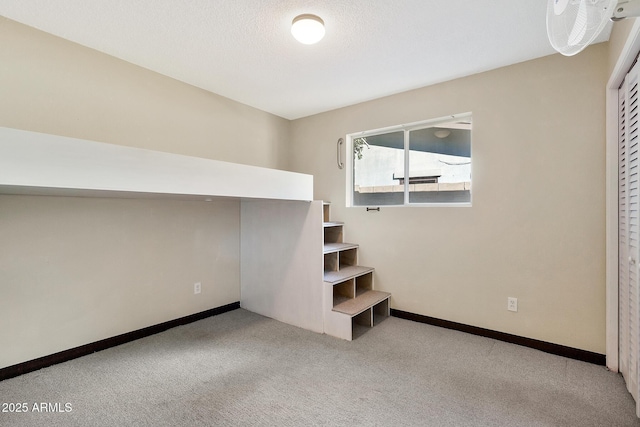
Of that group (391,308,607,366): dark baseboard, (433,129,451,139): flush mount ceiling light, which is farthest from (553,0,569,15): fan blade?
(391,308,607,366): dark baseboard

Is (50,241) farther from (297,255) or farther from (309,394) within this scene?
(309,394)

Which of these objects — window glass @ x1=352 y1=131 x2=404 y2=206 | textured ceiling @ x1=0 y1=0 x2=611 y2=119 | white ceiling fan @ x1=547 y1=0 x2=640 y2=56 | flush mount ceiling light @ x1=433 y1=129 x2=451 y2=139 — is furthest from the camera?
window glass @ x1=352 y1=131 x2=404 y2=206

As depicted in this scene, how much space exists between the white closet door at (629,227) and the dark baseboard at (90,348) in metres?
3.31

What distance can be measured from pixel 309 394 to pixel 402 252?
5.56 ft

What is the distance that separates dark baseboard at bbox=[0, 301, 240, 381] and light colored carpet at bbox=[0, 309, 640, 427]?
7 centimetres

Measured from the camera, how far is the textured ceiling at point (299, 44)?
5.88ft

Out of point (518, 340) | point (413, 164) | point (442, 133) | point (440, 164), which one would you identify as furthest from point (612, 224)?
point (413, 164)

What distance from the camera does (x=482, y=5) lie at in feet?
5.79

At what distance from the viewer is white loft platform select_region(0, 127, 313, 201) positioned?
1300mm

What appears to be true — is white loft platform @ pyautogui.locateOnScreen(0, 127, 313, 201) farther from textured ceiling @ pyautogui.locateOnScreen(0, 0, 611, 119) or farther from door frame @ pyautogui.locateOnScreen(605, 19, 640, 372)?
door frame @ pyautogui.locateOnScreen(605, 19, 640, 372)

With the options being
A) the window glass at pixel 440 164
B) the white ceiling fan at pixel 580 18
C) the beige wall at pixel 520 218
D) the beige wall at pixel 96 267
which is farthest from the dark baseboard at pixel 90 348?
the white ceiling fan at pixel 580 18

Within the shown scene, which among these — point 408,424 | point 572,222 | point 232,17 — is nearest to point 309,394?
point 408,424

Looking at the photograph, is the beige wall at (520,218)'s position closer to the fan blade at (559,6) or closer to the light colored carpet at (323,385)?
the light colored carpet at (323,385)

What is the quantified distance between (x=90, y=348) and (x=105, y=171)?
5.33ft
